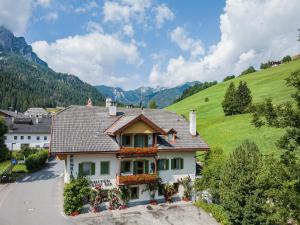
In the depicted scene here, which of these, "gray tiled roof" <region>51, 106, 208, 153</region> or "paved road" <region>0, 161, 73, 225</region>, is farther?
"gray tiled roof" <region>51, 106, 208, 153</region>

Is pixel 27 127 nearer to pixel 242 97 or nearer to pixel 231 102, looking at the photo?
pixel 231 102

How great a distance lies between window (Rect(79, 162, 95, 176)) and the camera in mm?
33844

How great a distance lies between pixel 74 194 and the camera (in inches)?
1247

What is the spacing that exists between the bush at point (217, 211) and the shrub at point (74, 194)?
12684mm

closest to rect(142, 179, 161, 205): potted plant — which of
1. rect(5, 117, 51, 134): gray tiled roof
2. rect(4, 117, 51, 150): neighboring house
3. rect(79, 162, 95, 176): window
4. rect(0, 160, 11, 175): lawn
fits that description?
rect(79, 162, 95, 176): window

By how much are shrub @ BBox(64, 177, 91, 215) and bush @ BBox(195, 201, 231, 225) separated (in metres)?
12.7

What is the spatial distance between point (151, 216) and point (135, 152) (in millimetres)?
6874

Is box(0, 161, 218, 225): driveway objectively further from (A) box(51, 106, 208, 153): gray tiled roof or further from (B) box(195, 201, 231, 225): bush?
(A) box(51, 106, 208, 153): gray tiled roof

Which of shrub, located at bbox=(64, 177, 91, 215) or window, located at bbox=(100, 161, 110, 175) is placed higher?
window, located at bbox=(100, 161, 110, 175)

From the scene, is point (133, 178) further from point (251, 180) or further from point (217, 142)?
point (217, 142)

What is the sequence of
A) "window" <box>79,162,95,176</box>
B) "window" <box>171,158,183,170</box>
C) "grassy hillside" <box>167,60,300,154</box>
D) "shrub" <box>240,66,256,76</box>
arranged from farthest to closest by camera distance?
1. "shrub" <box>240,66,256,76</box>
2. "grassy hillside" <box>167,60,300,154</box>
3. "window" <box>171,158,183,170</box>
4. "window" <box>79,162,95,176</box>

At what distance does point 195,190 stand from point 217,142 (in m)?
24.2

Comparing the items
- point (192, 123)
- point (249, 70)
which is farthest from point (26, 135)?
point (249, 70)

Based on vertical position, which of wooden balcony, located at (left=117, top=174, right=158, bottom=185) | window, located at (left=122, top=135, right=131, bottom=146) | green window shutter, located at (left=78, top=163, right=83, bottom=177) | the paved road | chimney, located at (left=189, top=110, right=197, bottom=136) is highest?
chimney, located at (left=189, top=110, right=197, bottom=136)
